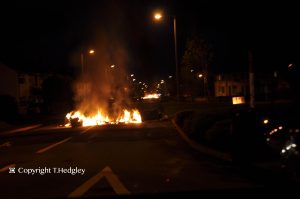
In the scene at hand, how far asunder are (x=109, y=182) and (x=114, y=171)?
1.60 meters

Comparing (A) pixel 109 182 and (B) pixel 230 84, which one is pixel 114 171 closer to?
(A) pixel 109 182

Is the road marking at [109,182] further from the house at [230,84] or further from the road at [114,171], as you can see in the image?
the house at [230,84]

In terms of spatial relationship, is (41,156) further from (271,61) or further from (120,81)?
(120,81)

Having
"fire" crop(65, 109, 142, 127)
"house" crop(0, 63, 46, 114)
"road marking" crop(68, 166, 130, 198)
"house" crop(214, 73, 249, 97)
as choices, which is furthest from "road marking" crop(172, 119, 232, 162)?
"house" crop(214, 73, 249, 97)

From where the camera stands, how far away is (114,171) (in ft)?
39.5

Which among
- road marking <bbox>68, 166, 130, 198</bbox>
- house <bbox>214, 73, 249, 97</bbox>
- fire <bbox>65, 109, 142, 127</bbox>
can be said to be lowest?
road marking <bbox>68, 166, 130, 198</bbox>

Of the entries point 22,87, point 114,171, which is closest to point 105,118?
point 114,171

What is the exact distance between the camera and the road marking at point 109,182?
9384mm

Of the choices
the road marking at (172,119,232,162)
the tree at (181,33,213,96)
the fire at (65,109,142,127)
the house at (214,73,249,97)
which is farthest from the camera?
the house at (214,73,249,97)

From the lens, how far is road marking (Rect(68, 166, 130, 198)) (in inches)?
369

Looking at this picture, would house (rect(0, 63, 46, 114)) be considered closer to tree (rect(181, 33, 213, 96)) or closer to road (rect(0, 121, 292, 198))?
tree (rect(181, 33, 213, 96))

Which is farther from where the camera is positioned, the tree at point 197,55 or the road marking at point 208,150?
the tree at point 197,55

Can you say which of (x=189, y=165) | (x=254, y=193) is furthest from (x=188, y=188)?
(x=189, y=165)

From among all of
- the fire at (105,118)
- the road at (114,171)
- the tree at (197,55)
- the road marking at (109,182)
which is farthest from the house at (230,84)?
the road marking at (109,182)
